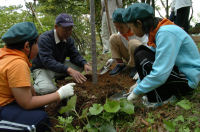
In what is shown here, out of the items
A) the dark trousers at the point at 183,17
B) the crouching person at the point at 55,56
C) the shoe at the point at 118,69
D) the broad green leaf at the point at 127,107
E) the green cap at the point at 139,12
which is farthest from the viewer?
the dark trousers at the point at 183,17

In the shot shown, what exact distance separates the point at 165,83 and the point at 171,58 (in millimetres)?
330

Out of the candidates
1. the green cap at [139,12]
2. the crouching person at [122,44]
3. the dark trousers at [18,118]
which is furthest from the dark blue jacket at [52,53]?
the green cap at [139,12]

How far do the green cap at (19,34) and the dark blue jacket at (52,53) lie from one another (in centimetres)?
90

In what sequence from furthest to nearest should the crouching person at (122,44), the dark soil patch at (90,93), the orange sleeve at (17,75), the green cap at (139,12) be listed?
the crouching person at (122,44) → the dark soil patch at (90,93) → the green cap at (139,12) → the orange sleeve at (17,75)

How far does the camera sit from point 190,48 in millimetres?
1610

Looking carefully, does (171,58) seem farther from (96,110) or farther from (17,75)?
(17,75)

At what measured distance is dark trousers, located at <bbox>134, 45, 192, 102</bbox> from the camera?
1663mm

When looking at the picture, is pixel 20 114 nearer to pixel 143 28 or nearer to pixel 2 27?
pixel 143 28

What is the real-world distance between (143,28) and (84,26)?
5242 mm

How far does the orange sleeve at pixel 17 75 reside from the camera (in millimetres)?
1409

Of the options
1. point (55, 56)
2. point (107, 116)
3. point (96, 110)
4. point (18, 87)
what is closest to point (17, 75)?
point (18, 87)

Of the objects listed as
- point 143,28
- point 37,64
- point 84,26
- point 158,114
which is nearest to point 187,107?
point 158,114

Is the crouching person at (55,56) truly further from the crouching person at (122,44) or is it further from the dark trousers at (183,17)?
the dark trousers at (183,17)

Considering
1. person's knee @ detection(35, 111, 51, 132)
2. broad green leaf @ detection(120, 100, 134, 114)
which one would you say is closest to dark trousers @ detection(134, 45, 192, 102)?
broad green leaf @ detection(120, 100, 134, 114)
